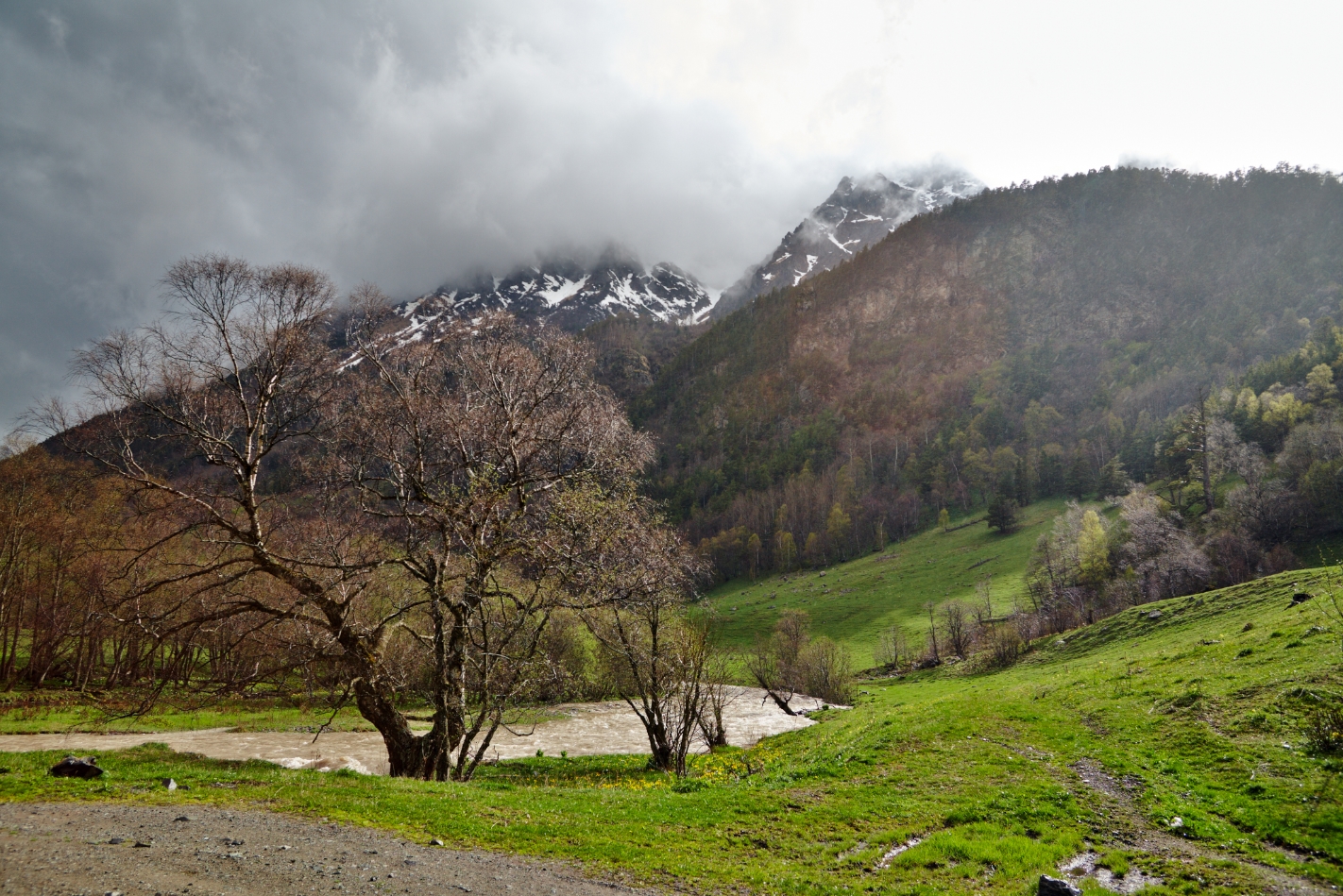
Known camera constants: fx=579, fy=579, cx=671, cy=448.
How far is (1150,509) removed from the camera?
241ft

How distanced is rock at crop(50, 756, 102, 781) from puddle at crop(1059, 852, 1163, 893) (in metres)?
21.3

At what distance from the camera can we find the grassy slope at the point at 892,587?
7962cm

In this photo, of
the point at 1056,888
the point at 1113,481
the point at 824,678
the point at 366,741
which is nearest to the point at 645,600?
the point at 1056,888

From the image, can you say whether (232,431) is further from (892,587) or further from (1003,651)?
(892,587)

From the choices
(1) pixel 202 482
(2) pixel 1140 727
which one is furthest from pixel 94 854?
(2) pixel 1140 727

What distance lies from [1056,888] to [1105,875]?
7.33 ft

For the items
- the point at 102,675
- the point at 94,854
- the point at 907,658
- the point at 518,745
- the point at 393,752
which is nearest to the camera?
the point at 94,854

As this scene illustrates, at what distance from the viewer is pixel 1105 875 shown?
9.91 meters

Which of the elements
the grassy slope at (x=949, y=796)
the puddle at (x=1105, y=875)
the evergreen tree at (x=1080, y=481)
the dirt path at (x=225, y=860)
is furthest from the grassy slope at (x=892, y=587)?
the dirt path at (x=225, y=860)

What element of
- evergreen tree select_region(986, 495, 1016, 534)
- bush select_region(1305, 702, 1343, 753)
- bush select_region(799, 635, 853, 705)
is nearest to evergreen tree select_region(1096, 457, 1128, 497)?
evergreen tree select_region(986, 495, 1016, 534)

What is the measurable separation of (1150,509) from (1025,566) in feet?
67.2

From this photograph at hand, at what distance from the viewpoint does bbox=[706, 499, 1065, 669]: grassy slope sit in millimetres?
79625

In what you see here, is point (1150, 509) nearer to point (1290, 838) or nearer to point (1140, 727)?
point (1140, 727)

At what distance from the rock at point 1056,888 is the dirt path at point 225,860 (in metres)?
6.37
